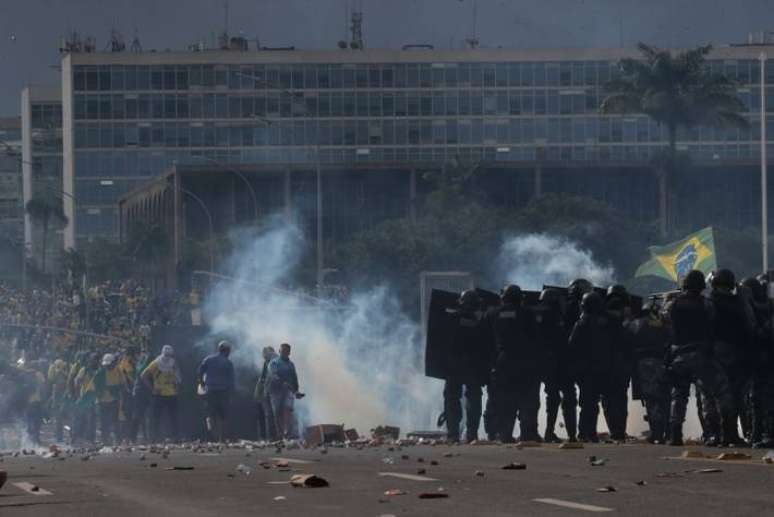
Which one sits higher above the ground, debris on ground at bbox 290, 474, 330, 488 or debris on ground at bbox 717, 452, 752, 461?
debris on ground at bbox 717, 452, 752, 461

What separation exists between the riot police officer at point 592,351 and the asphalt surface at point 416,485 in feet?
4.97

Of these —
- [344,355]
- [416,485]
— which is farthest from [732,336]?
[344,355]

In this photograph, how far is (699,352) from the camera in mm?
20406

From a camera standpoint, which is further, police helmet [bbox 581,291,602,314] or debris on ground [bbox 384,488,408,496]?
police helmet [bbox 581,291,602,314]

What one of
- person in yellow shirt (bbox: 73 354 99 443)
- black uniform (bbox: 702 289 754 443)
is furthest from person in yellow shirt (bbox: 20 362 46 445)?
black uniform (bbox: 702 289 754 443)

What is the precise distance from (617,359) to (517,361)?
1.20m

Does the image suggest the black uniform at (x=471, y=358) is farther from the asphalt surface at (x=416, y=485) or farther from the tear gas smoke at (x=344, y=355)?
the tear gas smoke at (x=344, y=355)

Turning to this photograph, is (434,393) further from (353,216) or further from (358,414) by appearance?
(353,216)

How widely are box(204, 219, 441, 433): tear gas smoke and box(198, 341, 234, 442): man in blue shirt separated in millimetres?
3919

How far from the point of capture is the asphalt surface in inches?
525

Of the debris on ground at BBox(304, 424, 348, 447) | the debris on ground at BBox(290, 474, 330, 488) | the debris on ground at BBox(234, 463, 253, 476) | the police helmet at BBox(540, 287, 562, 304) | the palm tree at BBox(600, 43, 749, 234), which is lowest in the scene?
the debris on ground at BBox(290, 474, 330, 488)

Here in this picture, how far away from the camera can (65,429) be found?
1642 inches

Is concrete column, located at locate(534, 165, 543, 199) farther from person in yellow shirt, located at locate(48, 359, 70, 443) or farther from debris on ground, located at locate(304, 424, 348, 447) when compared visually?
debris on ground, located at locate(304, 424, 348, 447)

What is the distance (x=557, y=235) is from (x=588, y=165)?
31.6m
